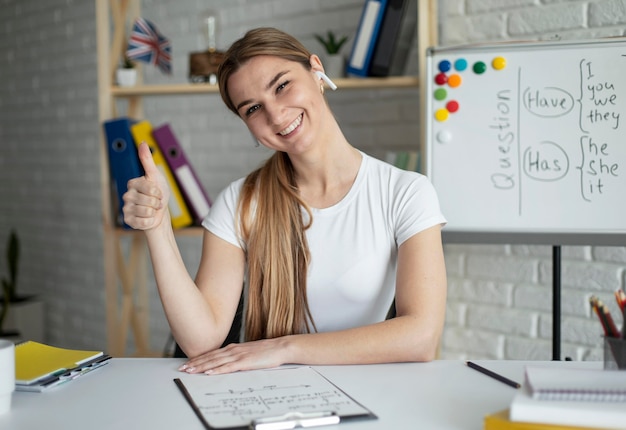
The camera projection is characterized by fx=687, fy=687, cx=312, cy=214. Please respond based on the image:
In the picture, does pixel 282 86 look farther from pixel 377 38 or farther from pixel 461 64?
pixel 377 38

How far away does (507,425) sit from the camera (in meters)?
0.83

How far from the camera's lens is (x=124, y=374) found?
117cm

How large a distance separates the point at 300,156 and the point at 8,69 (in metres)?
2.89

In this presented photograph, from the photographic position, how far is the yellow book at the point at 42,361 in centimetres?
110

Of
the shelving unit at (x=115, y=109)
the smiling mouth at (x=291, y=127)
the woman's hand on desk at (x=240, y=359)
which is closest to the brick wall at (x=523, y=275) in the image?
the shelving unit at (x=115, y=109)

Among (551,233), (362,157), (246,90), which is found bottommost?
(551,233)

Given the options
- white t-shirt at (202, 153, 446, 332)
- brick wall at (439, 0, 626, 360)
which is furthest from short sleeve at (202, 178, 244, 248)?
brick wall at (439, 0, 626, 360)

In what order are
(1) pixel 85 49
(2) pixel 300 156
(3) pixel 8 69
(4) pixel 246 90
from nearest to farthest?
(4) pixel 246 90 < (2) pixel 300 156 < (1) pixel 85 49 < (3) pixel 8 69

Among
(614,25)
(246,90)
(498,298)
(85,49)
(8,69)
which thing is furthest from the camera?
(8,69)

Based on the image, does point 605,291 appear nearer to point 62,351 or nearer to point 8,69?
point 62,351

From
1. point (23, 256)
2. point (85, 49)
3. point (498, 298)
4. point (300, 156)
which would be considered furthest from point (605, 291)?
point (23, 256)

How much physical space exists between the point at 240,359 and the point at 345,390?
0.23m

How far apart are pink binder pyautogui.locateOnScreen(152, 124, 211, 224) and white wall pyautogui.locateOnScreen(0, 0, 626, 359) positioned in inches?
15.7

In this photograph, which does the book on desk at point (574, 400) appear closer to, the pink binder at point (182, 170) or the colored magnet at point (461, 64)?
the colored magnet at point (461, 64)
